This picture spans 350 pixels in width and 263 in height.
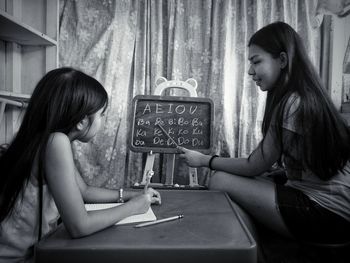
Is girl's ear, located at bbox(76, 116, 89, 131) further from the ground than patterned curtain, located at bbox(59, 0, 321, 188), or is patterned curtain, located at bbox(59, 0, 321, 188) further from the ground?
patterned curtain, located at bbox(59, 0, 321, 188)

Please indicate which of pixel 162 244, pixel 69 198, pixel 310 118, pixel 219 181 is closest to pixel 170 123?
pixel 219 181

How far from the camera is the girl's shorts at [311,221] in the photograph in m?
1.13

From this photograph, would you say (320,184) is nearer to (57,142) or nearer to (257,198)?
(257,198)

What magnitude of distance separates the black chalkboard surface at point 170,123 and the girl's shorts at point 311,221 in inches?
31.1

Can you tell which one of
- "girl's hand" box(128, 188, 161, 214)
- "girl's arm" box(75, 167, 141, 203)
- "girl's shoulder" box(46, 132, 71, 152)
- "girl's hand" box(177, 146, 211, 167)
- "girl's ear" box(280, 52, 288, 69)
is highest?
"girl's ear" box(280, 52, 288, 69)

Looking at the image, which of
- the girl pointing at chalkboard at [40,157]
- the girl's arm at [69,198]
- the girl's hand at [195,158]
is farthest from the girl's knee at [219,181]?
the girl's arm at [69,198]

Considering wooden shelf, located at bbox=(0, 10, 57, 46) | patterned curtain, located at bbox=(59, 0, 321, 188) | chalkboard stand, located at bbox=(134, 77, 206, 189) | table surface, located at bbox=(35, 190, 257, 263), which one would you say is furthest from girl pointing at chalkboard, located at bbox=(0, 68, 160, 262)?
patterned curtain, located at bbox=(59, 0, 321, 188)

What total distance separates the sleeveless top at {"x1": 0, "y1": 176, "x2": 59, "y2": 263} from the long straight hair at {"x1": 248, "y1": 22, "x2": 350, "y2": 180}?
0.89m

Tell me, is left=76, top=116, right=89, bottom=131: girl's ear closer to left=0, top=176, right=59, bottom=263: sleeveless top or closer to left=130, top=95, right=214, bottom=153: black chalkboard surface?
left=0, top=176, right=59, bottom=263: sleeveless top

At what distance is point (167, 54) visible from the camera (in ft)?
7.77

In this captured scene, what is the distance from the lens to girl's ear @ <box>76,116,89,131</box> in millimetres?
961

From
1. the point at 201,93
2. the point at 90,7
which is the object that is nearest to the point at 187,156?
the point at 201,93

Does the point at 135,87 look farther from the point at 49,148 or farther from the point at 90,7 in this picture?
the point at 49,148

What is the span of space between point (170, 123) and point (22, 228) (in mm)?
1132
